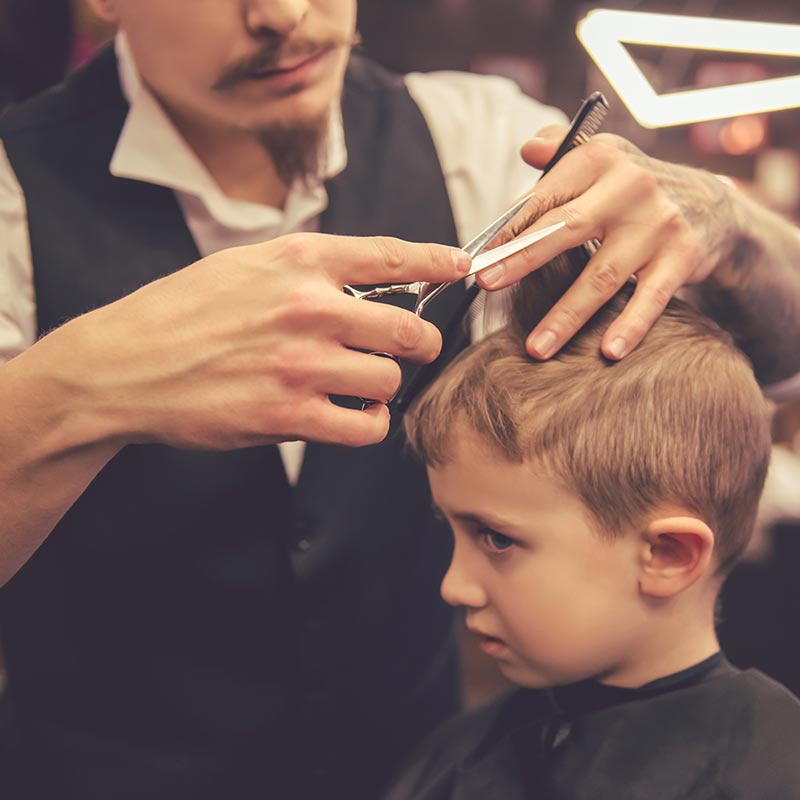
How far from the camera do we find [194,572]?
1485 mm

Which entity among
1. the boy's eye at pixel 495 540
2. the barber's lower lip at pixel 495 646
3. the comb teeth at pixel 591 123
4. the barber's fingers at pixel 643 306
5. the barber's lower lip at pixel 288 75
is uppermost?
the barber's lower lip at pixel 288 75

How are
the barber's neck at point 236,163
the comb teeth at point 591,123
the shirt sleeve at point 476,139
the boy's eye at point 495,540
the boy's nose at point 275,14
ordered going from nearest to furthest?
1. the comb teeth at point 591,123
2. the boy's eye at point 495,540
3. the boy's nose at point 275,14
4. the barber's neck at point 236,163
5. the shirt sleeve at point 476,139

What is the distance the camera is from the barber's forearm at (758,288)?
133 cm

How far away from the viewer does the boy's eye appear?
1182 mm

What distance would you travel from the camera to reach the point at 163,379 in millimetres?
959

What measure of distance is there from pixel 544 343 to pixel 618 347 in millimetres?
94

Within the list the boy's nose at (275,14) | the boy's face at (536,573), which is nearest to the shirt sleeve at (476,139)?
the boy's nose at (275,14)

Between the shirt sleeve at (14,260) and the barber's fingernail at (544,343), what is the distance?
0.79 metres

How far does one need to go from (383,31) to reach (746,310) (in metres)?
3.15

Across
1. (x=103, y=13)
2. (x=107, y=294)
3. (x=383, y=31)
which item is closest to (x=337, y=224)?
(x=107, y=294)

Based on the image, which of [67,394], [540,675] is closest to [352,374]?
[67,394]

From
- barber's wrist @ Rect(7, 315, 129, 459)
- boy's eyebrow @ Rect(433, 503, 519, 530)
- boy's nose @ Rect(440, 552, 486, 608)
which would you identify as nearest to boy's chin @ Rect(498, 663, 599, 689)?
boy's nose @ Rect(440, 552, 486, 608)

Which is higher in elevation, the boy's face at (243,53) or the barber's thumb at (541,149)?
the boy's face at (243,53)

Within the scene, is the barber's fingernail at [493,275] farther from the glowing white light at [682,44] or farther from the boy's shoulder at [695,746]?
the boy's shoulder at [695,746]
